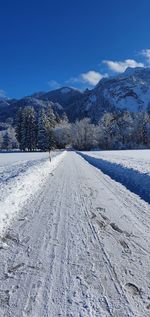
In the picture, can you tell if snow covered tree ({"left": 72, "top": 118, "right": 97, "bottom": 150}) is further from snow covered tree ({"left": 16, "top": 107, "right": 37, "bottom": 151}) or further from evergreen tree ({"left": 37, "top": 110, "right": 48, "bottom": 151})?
evergreen tree ({"left": 37, "top": 110, "right": 48, "bottom": 151})

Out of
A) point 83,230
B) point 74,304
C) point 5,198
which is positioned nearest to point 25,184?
point 5,198

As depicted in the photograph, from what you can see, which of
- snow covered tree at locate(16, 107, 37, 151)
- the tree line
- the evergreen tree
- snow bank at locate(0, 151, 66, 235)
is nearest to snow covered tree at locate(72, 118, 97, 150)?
the tree line

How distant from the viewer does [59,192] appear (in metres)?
12.4

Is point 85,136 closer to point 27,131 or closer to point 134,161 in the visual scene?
point 27,131

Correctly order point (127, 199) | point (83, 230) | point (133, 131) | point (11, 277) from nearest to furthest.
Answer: point (11, 277) → point (83, 230) → point (127, 199) → point (133, 131)

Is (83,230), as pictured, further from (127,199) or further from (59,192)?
(59,192)

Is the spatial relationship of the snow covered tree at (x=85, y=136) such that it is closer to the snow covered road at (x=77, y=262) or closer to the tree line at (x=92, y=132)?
the tree line at (x=92, y=132)

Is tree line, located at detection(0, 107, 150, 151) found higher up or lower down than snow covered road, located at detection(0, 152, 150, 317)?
higher up

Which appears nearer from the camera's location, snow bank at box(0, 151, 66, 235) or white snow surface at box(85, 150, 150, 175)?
snow bank at box(0, 151, 66, 235)

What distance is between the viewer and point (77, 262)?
525 centimetres

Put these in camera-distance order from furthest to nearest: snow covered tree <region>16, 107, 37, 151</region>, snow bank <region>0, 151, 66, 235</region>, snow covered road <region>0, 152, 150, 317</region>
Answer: snow covered tree <region>16, 107, 37, 151</region>
snow bank <region>0, 151, 66, 235</region>
snow covered road <region>0, 152, 150, 317</region>

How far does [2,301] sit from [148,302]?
5.80 ft

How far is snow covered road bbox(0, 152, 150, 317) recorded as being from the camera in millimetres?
3959

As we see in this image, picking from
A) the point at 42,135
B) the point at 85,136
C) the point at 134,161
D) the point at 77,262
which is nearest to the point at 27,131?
the point at 42,135
